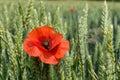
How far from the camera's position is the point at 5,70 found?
39.6 inches

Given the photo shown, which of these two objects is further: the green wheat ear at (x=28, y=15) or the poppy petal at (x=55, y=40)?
the green wheat ear at (x=28, y=15)

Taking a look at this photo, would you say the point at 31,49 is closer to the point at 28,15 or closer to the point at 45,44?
the point at 45,44

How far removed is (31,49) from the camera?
2.38 ft

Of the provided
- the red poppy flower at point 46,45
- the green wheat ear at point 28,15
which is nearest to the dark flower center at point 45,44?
the red poppy flower at point 46,45

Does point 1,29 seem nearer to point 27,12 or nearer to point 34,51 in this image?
point 27,12

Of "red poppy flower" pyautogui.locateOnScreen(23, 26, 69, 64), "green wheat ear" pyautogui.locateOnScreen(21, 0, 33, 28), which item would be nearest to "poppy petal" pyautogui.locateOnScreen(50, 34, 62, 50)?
"red poppy flower" pyautogui.locateOnScreen(23, 26, 69, 64)

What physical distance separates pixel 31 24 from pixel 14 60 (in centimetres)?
13

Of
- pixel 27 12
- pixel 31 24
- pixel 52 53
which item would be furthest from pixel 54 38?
pixel 27 12

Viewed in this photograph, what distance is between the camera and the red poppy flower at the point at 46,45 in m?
0.71

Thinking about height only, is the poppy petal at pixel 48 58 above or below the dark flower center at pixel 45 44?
below

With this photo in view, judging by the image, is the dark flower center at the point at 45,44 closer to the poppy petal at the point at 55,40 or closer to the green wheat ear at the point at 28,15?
the poppy petal at the point at 55,40

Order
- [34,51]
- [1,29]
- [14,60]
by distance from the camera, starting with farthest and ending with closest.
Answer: [1,29], [14,60], [34,51]

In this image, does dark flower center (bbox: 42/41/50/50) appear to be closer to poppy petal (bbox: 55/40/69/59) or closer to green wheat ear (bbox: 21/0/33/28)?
poppy petal (bbox: 55/40/69/59)

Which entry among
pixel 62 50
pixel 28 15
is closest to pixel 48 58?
pixel 62 50
